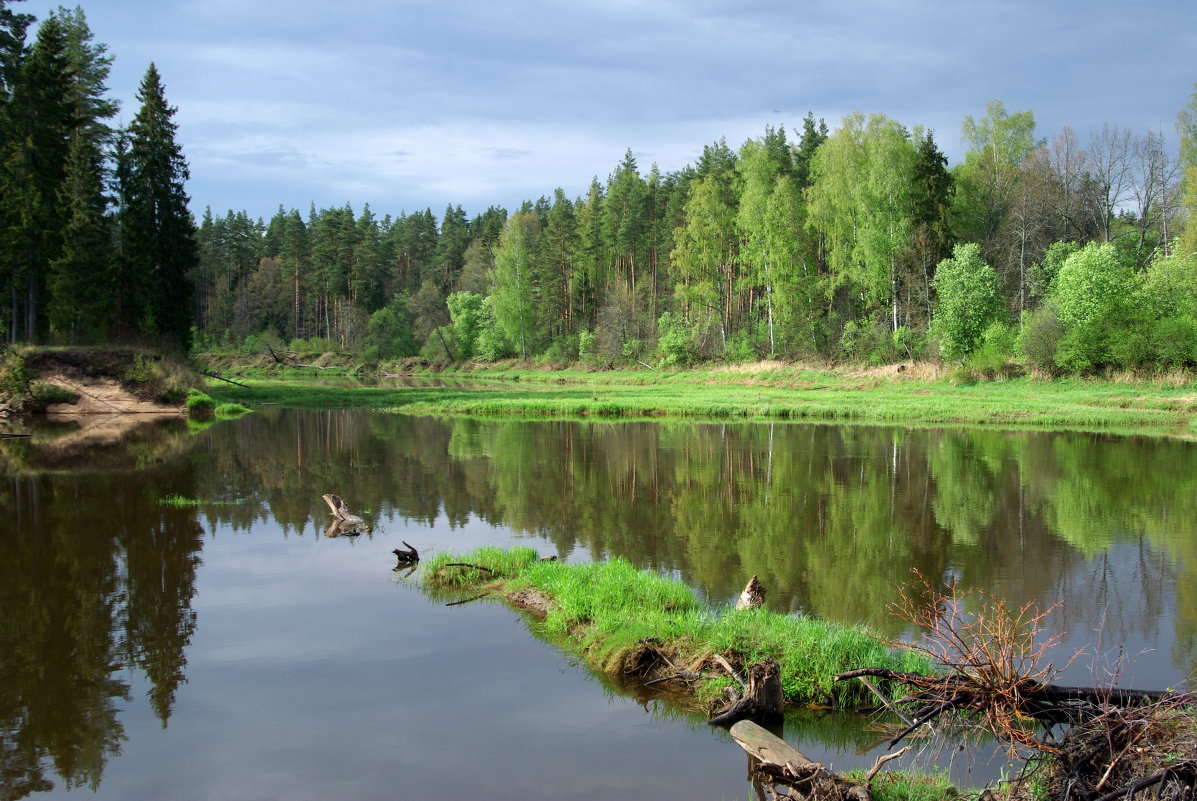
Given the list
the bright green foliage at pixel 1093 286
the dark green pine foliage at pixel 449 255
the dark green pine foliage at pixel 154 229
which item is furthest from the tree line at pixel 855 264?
the dark green pine foliage at pixel 154 229

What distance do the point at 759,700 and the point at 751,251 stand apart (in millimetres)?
49593

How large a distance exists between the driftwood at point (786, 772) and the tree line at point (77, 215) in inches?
1673

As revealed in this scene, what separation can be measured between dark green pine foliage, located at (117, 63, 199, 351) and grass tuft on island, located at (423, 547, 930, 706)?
3794cm

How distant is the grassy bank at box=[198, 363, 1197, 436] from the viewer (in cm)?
3353

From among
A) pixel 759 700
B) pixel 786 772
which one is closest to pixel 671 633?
pixel 759 700

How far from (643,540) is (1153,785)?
10.5 m

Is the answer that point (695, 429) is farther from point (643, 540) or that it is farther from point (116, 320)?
point (116, 320)

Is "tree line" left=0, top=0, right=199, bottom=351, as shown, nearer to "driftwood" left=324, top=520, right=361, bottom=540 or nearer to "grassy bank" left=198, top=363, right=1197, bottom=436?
"grassy bank" left=198, top=363, right=1197, bottom=436

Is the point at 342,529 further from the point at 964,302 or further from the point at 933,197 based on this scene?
the point at 933,197

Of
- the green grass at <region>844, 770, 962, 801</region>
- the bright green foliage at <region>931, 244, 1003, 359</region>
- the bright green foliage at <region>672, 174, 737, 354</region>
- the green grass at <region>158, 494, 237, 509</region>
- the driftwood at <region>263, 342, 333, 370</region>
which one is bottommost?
the green grass at <region>844, 770, 962, 801</region>

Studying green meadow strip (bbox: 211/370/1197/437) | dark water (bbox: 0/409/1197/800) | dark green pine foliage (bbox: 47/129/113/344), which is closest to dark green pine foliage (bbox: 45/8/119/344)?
dark green pine foliage (bbox: 47/129/113/344)

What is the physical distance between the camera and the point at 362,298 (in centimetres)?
9175

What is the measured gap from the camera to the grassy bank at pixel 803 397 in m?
33.5

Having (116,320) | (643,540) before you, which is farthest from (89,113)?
(643,540)
